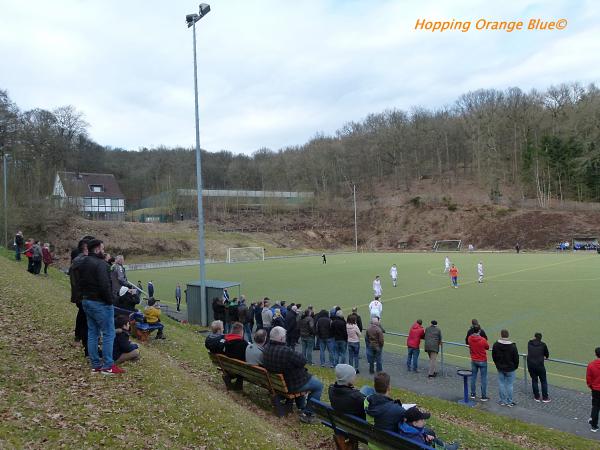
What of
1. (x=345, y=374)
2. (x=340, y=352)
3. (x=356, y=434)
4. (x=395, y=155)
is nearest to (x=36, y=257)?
(x=340, y=352)

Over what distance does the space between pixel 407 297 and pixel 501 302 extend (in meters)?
4.91

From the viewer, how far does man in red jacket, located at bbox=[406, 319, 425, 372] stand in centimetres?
1254

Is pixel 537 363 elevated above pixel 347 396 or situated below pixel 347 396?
below

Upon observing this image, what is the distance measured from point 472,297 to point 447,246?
51091 millimetres

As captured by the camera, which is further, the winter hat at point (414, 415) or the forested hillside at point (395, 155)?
the forested hillside at point (395, 155)

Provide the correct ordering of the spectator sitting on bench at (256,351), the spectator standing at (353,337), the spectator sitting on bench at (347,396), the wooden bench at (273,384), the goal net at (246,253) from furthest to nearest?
the goal net at (246,253) < the spectator standing at (353,337) < the spectator sitting on bench at (256,351) < the wooden bench at (273,384) < the spectator sitting on bench at (347,396)

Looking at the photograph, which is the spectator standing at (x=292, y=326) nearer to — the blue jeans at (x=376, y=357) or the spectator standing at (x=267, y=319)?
the spectator standing at (x=267, y=319)

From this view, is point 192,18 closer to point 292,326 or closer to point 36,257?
point 292,326

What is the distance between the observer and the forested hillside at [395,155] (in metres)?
67.6

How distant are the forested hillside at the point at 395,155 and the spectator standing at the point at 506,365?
51.5 metres

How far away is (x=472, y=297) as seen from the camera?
2486cm

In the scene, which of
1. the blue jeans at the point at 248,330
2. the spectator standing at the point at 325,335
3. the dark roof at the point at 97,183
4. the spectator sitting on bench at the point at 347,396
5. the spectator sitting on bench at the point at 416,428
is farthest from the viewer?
the dark roof at the point at 97,183

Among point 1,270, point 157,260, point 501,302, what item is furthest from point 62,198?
point 501,302

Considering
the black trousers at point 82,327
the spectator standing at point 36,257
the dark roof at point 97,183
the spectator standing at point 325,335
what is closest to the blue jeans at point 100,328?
the black trousers at point 82,327
